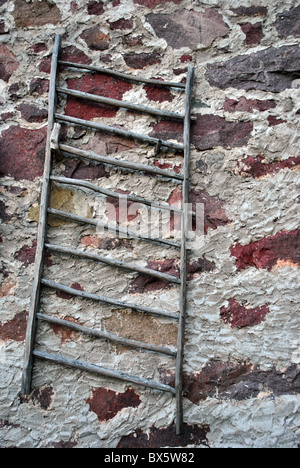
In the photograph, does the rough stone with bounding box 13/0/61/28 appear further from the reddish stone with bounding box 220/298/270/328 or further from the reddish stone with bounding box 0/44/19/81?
the reddish stone with bounding box 220/298/270/328

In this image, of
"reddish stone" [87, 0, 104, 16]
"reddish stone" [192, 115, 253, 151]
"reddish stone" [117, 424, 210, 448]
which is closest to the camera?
"reddish stone" [117, 424, 210, 448]

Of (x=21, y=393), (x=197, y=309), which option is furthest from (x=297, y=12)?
(x=21, y=393)

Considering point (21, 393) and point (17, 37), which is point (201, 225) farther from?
point (17, 37)

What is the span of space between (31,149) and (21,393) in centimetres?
84

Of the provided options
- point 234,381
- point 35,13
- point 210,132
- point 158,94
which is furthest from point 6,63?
point 234,381

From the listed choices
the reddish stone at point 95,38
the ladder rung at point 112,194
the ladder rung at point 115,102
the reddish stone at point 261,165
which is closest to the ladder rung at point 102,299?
the ladder rung at point 112,194

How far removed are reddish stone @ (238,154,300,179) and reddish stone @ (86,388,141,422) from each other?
858mm

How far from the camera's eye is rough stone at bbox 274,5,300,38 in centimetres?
147

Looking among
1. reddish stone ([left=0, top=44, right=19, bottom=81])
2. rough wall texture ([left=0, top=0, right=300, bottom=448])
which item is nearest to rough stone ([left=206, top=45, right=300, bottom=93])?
rough wall texture ([left=0, top=0, right=300, bottom=448])

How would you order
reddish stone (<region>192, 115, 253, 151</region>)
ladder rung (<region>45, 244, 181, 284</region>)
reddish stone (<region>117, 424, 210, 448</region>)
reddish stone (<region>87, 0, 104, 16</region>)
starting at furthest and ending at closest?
1. reddish stone (<region>87, 0, 104, 16</region>)
2. reddish stone (<region>192, 115, 253, 151</region>)
3. ladder rung (<region>45, 244, 181, 284</region>)
4. reddish stone (<region>117, 424, 210, 448</region>)

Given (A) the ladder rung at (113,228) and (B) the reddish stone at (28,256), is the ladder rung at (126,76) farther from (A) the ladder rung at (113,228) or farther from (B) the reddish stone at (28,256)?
(B) the reddish stone at (28,256)

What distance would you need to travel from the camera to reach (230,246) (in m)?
1.36

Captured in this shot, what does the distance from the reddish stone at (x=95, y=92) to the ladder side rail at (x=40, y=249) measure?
0.23 ft

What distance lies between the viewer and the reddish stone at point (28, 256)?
1.35 metres
